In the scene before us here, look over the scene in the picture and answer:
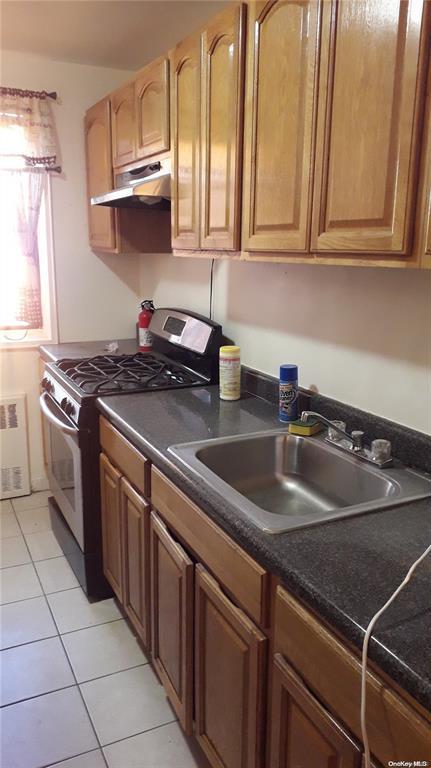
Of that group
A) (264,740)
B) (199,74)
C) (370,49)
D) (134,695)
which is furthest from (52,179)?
(264,740)

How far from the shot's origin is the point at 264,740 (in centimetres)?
121

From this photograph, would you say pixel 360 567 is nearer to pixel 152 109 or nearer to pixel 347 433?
pixel 347 433

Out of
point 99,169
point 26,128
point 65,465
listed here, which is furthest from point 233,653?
point 26,128

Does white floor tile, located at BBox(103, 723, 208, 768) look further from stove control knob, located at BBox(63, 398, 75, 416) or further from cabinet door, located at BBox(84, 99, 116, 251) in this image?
cabinet door, located at BBox(84, 99, 116, 251)

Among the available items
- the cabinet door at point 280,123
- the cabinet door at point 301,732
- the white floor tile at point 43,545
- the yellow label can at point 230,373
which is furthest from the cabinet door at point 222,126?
the white floor tile at point 43,545

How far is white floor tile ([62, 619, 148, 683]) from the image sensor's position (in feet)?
6.64

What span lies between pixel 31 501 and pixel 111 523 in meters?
1.32

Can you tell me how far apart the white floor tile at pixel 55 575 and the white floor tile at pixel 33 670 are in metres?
0.34

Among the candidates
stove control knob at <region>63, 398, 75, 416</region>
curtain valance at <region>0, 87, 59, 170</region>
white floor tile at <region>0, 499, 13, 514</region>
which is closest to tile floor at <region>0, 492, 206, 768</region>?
white floor tile at <region>0, 499, 13, 514</region>

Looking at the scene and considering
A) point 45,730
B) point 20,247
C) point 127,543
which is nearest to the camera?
point 45,730

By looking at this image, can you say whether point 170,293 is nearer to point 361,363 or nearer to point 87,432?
point 87,432

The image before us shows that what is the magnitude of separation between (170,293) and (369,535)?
2163 millimetres

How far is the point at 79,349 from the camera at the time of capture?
122 inches

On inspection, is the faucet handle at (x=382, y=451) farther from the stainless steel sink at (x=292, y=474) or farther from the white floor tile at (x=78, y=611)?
the white floor tile at (x=78, y=611)
